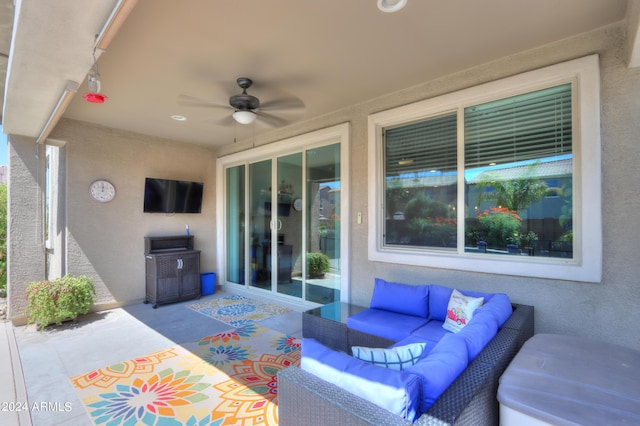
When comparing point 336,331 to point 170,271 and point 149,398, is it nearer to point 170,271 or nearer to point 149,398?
point 149,398

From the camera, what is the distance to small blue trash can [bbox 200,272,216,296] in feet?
18.7

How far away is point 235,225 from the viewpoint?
236 inches

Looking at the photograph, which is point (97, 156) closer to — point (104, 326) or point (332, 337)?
point (104, 326)

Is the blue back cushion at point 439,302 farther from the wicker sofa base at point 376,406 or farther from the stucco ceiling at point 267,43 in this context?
the stucco ceiling at point 267,43

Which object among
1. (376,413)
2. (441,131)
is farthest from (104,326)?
(441,131)

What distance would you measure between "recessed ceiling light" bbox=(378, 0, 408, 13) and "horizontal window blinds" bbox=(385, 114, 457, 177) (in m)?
1.52

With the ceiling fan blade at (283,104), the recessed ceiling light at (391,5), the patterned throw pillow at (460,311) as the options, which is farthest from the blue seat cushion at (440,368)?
the ceiling fan blade at (283,104)

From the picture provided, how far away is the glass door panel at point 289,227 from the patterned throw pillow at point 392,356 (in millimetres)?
3367

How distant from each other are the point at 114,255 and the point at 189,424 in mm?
3737

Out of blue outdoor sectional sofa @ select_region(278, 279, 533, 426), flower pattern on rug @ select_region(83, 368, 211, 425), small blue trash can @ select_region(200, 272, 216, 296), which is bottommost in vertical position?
flower pattern on rug @ select_region(83, 368, 211, 425)

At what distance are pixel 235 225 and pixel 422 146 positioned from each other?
384 centimetres

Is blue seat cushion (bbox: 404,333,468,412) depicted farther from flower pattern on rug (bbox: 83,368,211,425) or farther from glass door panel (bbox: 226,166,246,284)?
glass door panel (bbox: 226,166,246,284)

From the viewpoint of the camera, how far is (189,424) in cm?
213

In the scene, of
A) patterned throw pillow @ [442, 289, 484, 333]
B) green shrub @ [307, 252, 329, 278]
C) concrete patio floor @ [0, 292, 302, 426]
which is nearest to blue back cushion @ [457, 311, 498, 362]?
patterned throw pillow @ [442, 289, 484, 333]
